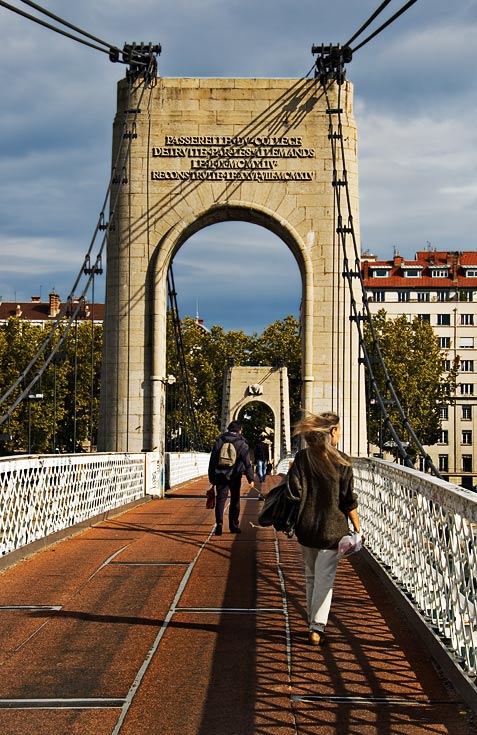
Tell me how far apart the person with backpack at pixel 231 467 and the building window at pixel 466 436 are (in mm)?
61696

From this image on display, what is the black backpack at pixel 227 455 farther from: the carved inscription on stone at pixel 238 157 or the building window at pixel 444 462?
the building window at pixel 444 462

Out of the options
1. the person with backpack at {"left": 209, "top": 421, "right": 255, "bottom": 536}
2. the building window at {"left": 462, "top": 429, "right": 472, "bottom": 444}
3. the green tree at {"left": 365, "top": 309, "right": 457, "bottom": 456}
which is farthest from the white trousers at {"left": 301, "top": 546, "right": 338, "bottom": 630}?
the building window at {"left": 462, "top": 429, "right": 472, "bottom": 444}

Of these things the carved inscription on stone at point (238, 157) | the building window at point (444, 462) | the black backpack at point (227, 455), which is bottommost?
the building window at point (444, 462)

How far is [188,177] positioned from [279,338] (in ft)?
135

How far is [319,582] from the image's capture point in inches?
210

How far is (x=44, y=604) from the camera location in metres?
6.30

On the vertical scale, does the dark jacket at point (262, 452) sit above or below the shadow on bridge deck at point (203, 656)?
above

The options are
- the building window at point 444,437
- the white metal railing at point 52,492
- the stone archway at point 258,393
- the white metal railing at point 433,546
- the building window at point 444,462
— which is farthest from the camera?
the building window at point 444,437

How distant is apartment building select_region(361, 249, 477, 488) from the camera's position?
70.1 metres

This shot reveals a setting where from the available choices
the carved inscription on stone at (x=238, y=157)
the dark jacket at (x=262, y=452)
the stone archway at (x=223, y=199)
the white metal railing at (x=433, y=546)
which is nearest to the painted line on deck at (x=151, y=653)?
the white metal railing at (x=433, y=546)

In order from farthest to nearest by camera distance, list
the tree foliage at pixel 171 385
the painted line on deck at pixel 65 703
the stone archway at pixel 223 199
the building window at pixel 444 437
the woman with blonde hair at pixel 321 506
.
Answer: the building window at pixel 444 437 < the tree foliage at pixel 171 385 < the stone archway at pixel 223 199 < the woman with blonde hair at pixel 321 506 < the painted line on deck at pixel 65 703

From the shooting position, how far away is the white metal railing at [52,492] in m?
8.05

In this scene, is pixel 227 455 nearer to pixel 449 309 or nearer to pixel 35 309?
pixel 449 309

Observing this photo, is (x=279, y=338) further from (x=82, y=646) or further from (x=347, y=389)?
(x=82, y=646)
